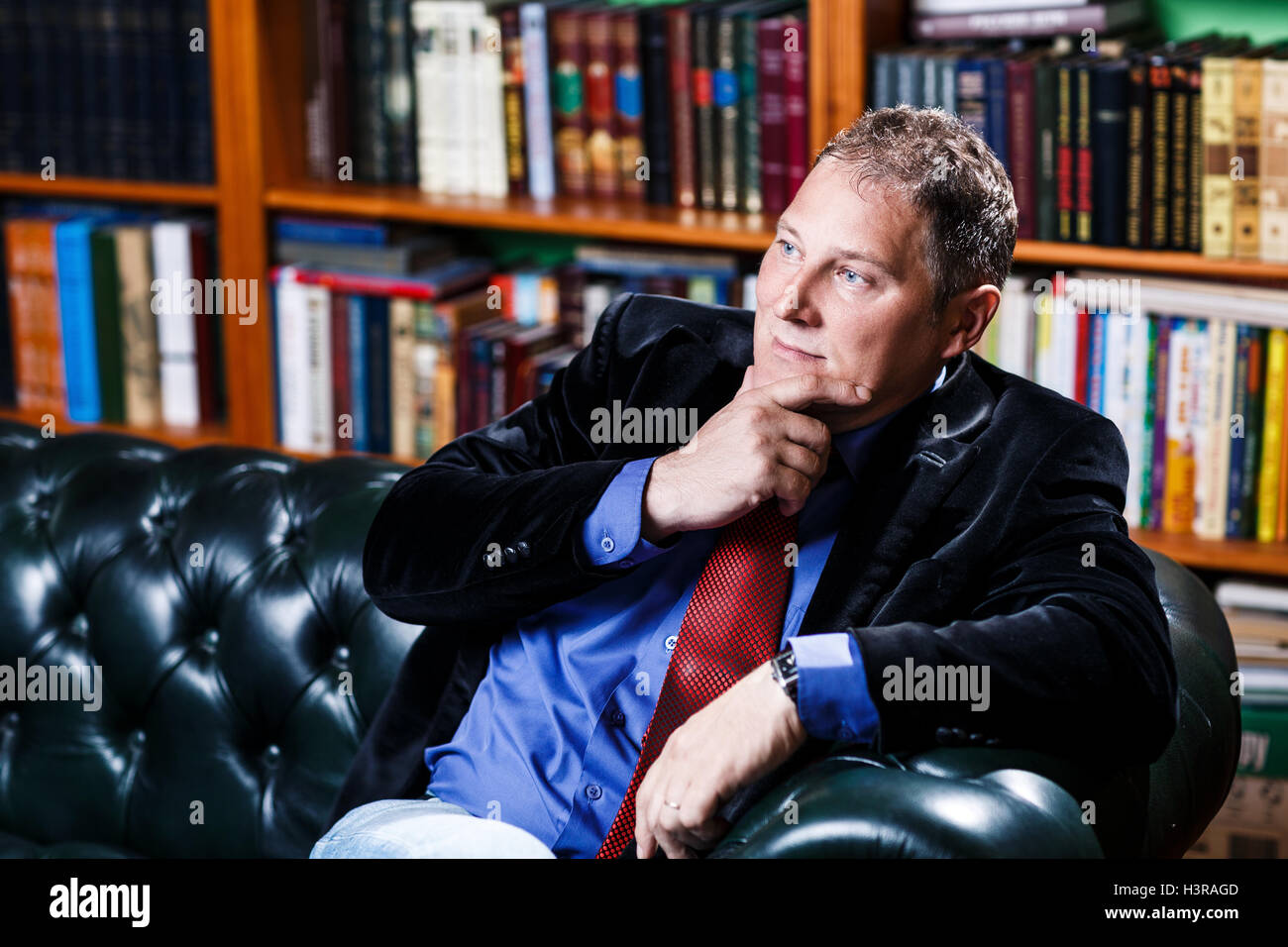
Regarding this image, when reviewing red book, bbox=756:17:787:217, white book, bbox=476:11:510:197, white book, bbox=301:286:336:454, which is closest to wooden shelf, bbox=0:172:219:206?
white book, bbox=301:286:336:454

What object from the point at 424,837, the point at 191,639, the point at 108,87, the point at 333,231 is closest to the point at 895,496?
the point at 424,837

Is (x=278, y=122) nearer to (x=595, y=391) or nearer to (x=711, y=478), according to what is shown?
(x=595, y=391)

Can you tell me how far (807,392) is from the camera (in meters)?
1.39

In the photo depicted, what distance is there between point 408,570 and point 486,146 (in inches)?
52.9

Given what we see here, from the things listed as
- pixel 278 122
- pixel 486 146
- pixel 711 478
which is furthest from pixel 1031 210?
pixel 278 122

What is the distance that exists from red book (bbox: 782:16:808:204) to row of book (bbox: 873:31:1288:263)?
12 centimetres

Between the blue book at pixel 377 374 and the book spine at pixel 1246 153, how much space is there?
1423 millimetres

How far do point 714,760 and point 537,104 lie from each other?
5.45 feet

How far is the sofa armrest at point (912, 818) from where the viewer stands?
108 cm

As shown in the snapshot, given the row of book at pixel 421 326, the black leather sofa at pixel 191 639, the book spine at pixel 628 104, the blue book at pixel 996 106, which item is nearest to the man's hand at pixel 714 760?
the black leather sofa at pixel 191 639

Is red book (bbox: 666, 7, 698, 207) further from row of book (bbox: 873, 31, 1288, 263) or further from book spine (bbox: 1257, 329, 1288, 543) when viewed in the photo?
book spine (bbox: 1257, 329, 1288, 543)

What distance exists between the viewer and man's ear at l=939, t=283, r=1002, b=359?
4.85 ft

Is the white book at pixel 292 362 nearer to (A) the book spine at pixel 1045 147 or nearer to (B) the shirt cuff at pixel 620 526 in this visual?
(A) the book spine at pixel 1045 147

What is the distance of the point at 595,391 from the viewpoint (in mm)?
1633
